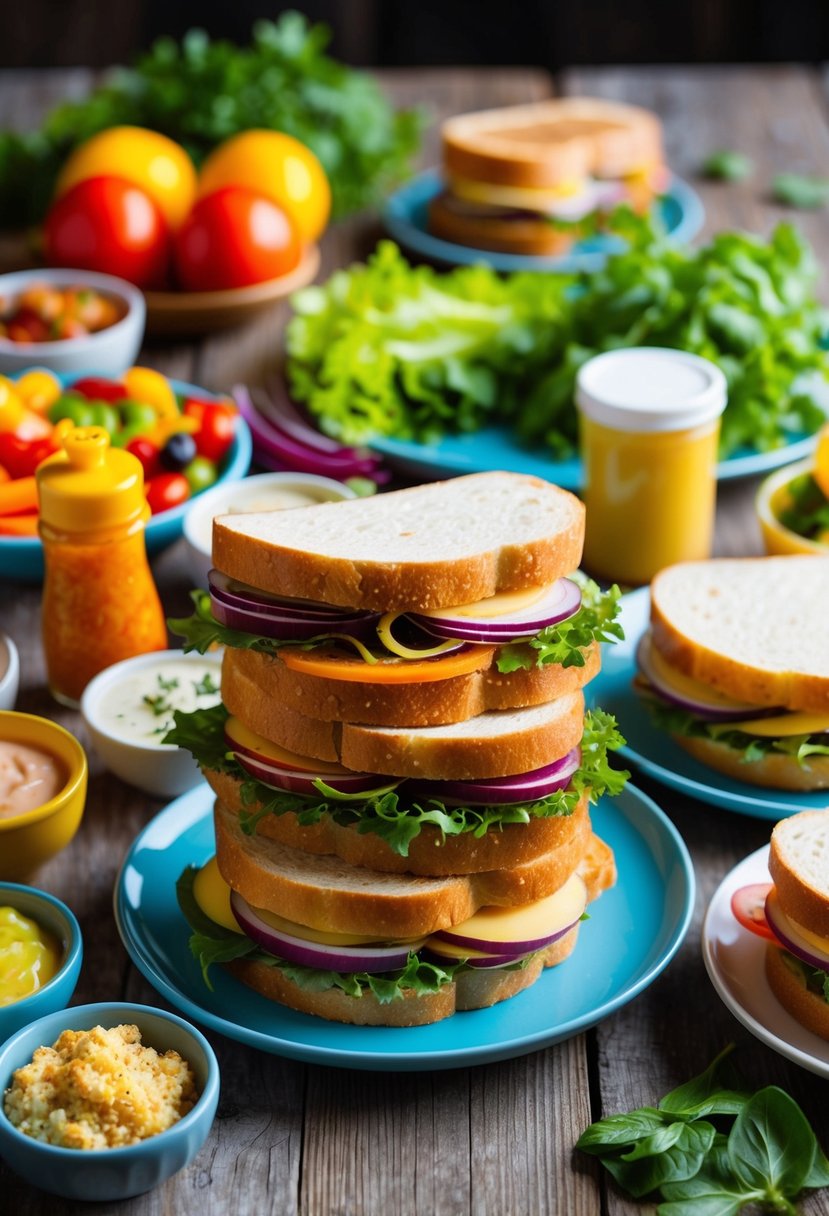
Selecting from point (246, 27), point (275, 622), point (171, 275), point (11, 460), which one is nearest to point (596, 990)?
point (275, 622)

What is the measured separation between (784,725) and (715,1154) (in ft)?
3.20

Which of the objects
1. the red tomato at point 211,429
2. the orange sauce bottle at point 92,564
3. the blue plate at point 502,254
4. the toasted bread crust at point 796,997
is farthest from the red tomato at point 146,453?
the toasted bread crust at point 796,997

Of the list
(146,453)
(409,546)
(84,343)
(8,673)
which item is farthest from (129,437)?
(409,546)

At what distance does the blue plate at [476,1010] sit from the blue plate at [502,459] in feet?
4.30

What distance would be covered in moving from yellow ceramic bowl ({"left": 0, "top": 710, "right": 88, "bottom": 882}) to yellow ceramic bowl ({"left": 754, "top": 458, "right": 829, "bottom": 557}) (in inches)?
66.0

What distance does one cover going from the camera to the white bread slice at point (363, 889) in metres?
2.21

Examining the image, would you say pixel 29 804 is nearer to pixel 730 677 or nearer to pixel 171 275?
pixel 730 677

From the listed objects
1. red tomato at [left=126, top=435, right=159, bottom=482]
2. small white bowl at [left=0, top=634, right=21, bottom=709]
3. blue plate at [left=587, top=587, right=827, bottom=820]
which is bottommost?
blue plate at [left=587, top=587, right=827, bottom=820]

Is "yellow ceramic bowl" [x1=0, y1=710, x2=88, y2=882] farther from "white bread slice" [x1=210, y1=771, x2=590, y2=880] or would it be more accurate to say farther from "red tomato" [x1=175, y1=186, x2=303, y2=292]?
"red tomato" [x1=175, y1=186, x2=303, y2=292]

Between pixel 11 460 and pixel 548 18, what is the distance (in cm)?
732

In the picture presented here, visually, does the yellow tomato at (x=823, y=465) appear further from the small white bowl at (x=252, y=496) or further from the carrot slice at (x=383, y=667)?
the carrot slice at (x=383, y=667)

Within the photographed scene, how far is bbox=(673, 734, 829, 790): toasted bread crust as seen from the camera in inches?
110

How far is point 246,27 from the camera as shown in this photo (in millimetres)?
9398

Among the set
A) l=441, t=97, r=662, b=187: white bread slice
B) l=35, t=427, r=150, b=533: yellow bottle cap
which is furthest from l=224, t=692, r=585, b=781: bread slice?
l=441, t=97, r=662, b=187: white bread slice
